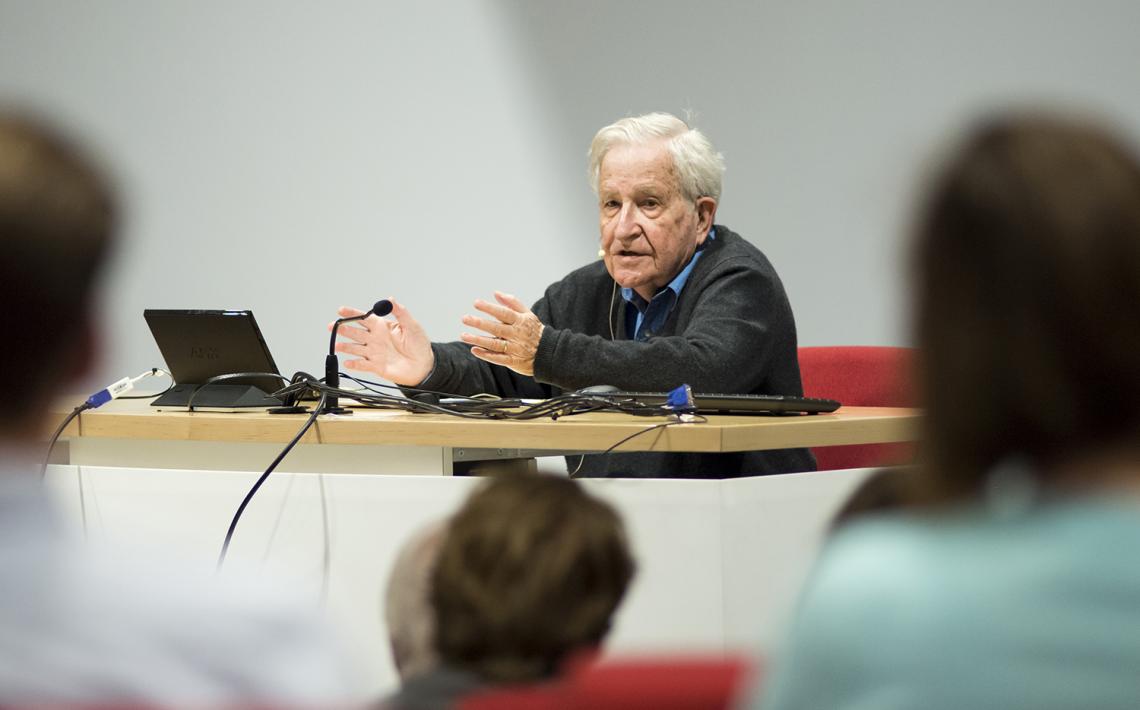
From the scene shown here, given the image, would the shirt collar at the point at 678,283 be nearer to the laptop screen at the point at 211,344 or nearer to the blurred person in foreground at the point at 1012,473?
the laptop screen at the point at 211,344

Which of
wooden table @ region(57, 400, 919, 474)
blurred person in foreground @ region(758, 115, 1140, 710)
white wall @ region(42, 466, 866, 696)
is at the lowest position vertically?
white wall @ region(42, 466, 866, 696)

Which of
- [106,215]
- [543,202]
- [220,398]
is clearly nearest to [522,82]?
[543,202]

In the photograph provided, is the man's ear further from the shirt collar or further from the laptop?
the laptop

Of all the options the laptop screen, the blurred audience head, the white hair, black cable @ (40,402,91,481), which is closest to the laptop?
the laptop screen

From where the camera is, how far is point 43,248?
684mm

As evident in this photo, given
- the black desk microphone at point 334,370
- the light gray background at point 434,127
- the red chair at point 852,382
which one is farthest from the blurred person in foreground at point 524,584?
the light gray background at point 434,127

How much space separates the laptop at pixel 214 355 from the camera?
2047mm

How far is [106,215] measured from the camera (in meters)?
0.70

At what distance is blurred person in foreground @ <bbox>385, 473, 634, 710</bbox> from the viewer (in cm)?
73

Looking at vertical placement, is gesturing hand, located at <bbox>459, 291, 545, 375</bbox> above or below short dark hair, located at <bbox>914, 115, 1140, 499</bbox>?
below

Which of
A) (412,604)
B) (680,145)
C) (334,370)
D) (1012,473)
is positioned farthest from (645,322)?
(1012,473)

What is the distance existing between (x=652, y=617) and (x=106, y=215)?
3.78 feet

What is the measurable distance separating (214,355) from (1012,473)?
1707 mm

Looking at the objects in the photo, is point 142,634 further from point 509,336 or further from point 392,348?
point 392,348
